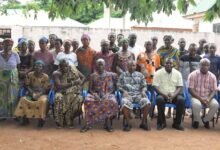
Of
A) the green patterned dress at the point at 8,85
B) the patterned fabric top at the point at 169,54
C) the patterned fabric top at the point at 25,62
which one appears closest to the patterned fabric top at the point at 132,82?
the patterned fabric top at the point at 169,54

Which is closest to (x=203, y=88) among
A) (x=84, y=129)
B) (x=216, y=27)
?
(x=84, y=129)

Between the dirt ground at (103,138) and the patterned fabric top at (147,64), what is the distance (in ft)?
3.34

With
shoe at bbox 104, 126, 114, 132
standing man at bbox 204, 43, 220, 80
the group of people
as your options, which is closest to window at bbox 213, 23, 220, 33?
standing man at bbox 204, 43, 220, 80


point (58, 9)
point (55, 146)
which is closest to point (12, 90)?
point (55, 146)

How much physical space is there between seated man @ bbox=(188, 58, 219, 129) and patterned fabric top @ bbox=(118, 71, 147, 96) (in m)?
0.99

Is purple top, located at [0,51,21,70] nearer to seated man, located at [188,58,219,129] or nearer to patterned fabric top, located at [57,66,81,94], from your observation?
patterned fabric top, located at [57,66,81,94]

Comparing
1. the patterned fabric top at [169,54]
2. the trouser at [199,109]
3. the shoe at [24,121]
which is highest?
the patterned fabric top at [169,54]

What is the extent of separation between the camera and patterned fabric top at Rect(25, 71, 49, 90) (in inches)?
A: 300

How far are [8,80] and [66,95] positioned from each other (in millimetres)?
1220

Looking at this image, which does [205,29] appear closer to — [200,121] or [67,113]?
[200,121]

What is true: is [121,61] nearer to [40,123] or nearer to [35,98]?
[35,98]

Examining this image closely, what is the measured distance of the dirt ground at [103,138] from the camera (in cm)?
625

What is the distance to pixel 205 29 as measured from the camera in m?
18.3

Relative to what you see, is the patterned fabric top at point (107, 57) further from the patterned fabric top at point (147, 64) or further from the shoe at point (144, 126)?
the shoe at point (144, 126)
